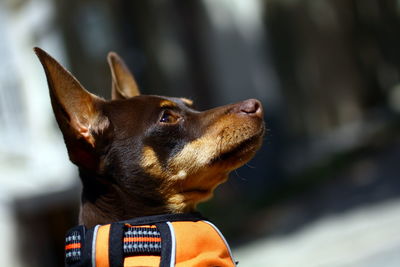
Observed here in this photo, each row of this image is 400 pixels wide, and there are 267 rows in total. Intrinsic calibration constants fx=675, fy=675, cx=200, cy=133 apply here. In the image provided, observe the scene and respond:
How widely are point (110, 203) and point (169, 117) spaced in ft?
1.97

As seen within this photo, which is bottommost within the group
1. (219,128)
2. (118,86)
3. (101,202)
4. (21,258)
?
(21,258)

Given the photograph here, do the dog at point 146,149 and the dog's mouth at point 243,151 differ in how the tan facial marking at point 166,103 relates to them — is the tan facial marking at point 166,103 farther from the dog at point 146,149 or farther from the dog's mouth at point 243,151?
the dog's mouth at point 243,151

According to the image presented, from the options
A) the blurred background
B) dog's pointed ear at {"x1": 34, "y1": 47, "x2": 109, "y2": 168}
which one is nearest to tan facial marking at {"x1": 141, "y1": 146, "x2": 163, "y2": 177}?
dog's pointed ear at {"x1": 34, "y1": 47, "x2": 109, "y2": 168}

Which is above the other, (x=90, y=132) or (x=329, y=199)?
(x=90, y=132)

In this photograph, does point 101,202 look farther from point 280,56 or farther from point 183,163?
point 280,56

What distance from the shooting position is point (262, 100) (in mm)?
12070

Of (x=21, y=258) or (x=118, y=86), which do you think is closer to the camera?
(x=118, y=86)

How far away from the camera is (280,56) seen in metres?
14.2

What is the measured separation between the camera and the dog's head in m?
3.53

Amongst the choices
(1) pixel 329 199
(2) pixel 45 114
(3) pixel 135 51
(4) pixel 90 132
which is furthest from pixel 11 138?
(4) pixel 90 132

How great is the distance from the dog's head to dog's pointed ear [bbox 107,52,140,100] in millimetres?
469

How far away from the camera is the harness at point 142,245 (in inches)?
124

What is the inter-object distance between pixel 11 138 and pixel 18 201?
1373mm

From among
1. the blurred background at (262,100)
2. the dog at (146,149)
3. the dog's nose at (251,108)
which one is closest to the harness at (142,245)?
the dog at (146,149)
